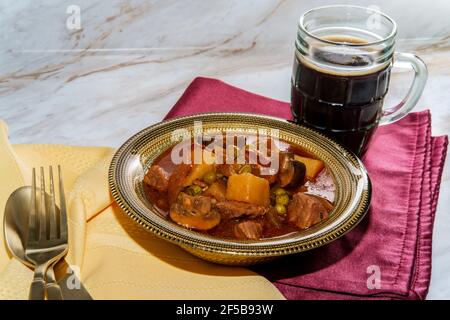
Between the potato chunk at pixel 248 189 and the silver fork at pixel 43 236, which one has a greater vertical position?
the potato chunk at pixel 248 189

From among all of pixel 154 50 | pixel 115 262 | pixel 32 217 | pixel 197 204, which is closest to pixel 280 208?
pixel 197 204

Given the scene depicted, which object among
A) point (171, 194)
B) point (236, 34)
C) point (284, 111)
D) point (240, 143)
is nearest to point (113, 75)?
point (236, 34)

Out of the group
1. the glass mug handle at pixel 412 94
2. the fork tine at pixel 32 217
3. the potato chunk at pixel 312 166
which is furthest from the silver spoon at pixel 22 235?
the glass mug handle at pixel 412 94

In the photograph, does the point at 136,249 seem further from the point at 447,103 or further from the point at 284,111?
the point at 447,103

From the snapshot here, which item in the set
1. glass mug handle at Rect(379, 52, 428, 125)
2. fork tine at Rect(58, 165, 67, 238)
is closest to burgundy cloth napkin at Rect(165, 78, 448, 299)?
glass mug handle at Rect(379, 52, 428, 125)

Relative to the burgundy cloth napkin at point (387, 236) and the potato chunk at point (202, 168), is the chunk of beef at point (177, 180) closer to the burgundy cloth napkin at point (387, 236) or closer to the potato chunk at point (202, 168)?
the potato chunk at point (202, 168)

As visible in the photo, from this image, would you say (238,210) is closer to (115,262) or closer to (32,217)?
(115,262)
